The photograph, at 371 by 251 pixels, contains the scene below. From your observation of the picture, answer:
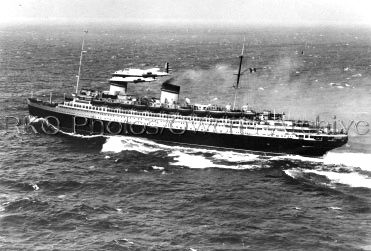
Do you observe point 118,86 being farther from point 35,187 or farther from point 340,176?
point 340,176

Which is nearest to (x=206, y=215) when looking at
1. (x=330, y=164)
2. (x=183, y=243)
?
(x=183, y=243)

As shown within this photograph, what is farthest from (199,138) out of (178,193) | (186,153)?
(178,193)

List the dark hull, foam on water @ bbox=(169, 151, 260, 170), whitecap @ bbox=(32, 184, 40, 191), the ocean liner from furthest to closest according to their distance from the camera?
the ocean liner
the dark hull
foam on water @ bbox=(169, 151, 260, 170)
whitecap @ bbox=(32, 184, 40, 191)

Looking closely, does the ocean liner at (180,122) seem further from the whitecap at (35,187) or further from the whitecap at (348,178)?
the whitecap at (35,187)

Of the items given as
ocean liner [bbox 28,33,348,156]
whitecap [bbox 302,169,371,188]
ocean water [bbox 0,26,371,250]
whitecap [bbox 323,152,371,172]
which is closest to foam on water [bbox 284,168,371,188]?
whitecap [bbox 302,169,371,188]

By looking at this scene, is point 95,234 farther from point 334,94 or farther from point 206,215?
point 334,94

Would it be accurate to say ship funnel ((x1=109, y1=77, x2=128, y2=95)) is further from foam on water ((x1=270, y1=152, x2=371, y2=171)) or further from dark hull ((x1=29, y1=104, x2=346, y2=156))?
foam on water ((x1=270, y1=152, x2=371, y2=171))

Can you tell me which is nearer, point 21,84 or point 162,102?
point 162,102

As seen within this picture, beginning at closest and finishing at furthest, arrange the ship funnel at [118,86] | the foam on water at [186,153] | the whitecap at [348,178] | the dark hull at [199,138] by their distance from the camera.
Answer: the whitecap at [348,178]
the foam on water at [186,153]
the dark hull at [199,138]
the ship funnel at [118,86]

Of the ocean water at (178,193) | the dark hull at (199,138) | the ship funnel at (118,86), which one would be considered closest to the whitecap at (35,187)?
the ocean water at (178,193)
